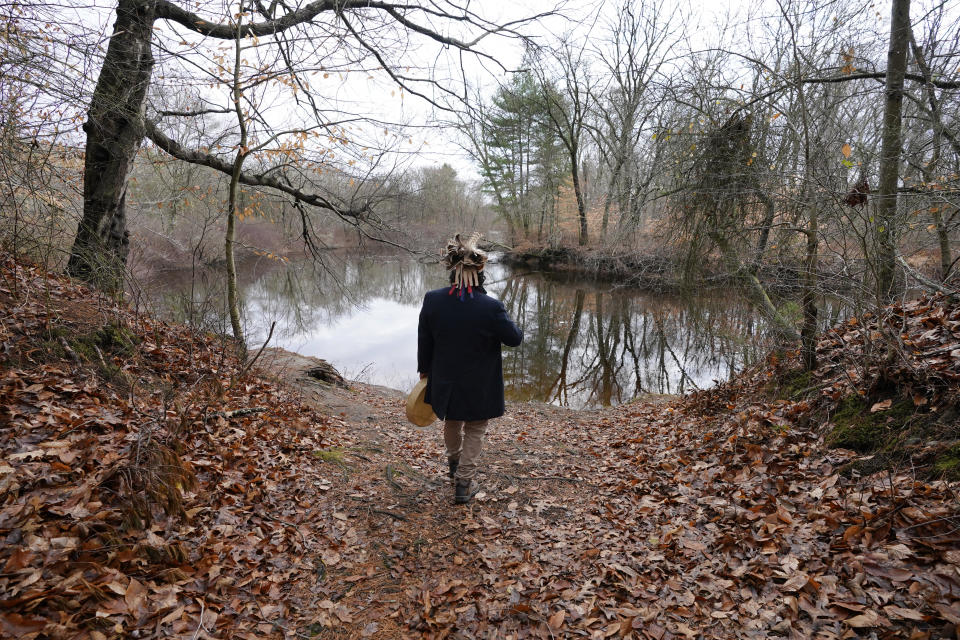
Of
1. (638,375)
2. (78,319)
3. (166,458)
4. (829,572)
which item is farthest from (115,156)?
(638,375)

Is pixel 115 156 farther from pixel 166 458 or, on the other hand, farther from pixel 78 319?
pixel 166 458

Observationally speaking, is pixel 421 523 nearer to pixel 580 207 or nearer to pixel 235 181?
pixel 235 181

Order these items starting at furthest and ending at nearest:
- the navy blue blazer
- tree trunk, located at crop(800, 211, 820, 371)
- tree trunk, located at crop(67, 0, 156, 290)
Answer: tree trunk, located at crop(67, 0, 156, 290)
tree trunk, located at crop(800, 211, 820, 371)
the navy blue blazer

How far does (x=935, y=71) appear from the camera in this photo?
5.00 metres

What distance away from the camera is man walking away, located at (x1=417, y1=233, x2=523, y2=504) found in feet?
11.8

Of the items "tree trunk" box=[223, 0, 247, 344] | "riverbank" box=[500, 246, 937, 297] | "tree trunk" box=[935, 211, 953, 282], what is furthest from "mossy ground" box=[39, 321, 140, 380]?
"tree trunk" box=[935, 211, 953, 282]

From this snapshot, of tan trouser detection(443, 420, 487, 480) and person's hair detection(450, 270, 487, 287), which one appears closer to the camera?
person's hair detection(450, 270, 487, 287)

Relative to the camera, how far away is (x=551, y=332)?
55.9ft

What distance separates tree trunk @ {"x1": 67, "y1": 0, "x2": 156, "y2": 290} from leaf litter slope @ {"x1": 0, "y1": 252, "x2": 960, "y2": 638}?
0.87 m

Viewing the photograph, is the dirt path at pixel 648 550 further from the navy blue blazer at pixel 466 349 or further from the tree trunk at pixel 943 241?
the tree trunk at pixel 943 241

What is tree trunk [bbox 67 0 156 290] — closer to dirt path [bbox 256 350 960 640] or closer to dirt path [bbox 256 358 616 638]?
dirt path [bbox 256 358 616 638]

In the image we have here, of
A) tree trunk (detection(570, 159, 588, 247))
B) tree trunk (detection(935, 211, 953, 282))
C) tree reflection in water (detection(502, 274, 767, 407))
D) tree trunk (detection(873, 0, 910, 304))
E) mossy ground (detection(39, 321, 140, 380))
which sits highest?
tree trunk (detection(570, 159, 588, 247))

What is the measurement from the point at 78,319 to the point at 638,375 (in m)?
12.1

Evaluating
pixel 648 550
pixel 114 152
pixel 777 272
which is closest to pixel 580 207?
pixel 777 272
